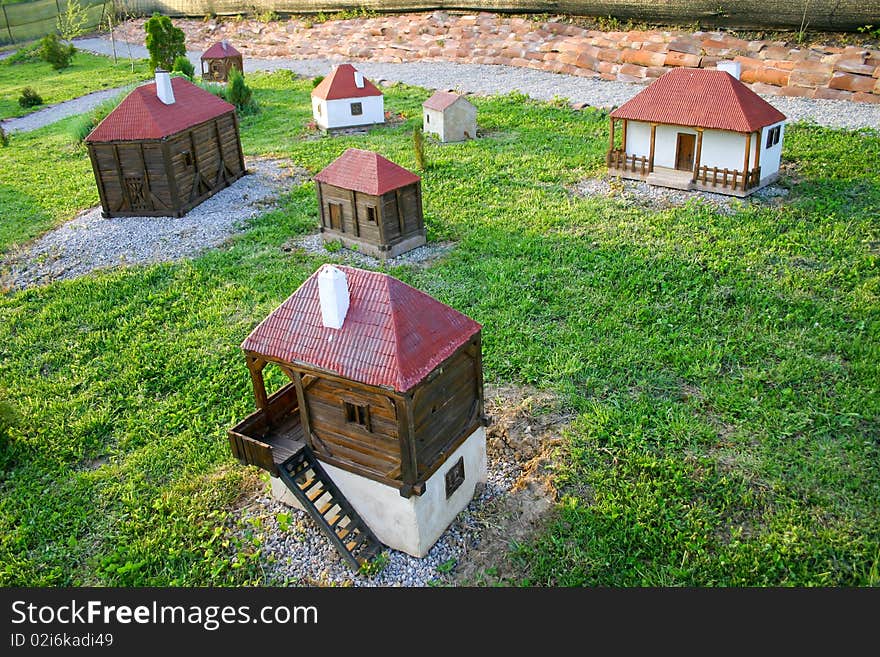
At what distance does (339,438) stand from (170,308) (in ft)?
28.9

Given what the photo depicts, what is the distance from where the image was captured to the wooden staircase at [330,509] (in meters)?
9.52

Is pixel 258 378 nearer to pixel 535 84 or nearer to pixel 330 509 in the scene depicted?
pixel 330 509

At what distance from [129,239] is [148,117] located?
368 cm

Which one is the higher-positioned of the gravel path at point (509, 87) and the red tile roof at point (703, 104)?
the red tile roof at point (703, 104)

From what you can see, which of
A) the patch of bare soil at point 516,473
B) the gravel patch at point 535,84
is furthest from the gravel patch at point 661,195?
the patch of bare soil at point 516,473

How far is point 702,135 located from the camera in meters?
20.8

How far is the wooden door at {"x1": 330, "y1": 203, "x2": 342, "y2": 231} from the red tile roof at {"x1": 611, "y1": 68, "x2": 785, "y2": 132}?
29.5 feet

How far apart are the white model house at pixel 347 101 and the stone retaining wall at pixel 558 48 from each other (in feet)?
32.8

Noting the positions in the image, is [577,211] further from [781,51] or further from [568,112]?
[781,51]

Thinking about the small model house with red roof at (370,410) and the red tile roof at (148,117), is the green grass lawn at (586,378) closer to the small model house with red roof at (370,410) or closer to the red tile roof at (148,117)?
the small model house with red roof at (370,410)

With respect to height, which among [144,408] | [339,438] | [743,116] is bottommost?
[144,408]

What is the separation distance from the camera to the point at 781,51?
2820 cm

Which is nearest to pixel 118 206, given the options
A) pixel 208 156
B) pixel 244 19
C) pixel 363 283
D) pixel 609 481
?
pixel 208 156

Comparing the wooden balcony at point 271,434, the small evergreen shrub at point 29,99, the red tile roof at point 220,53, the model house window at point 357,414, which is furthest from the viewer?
the red tile roof at point 220,53
